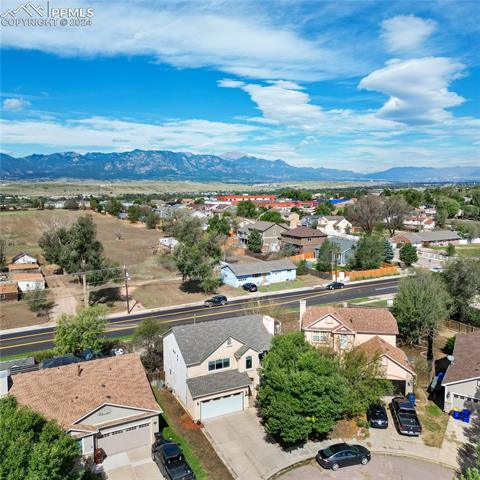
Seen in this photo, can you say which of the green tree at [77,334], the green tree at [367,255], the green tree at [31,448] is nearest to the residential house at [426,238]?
the green tree at [367,255]

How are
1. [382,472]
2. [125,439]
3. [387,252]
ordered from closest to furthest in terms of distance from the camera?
[382,472] < [125,439] < [387,252]

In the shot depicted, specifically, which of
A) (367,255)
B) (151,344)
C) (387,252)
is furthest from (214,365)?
(387,252)

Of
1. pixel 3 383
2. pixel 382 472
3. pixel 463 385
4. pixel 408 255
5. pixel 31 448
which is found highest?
pixel 31 448

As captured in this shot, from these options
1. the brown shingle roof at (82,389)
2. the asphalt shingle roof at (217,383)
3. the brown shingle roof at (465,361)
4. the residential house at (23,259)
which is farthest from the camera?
the residential house at (23,259)

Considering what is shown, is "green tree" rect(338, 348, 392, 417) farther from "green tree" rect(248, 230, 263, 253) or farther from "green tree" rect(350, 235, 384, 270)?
"green tree" rect(248, 230, 263, 253)

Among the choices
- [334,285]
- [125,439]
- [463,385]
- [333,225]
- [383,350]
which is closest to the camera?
[125,439]

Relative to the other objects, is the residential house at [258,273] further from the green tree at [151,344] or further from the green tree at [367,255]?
the green tree at [151,344]

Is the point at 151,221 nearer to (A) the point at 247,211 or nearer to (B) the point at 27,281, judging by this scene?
(A) the point at 247,211
